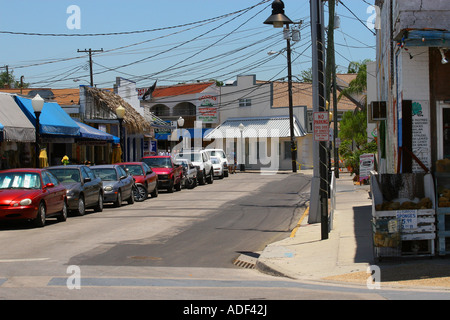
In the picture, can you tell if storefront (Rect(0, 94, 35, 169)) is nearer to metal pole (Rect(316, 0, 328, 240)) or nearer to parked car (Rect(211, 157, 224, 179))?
metal pole (Rect(316, 0, 328, 240))

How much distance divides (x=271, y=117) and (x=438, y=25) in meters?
51.0

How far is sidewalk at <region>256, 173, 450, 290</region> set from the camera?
33.8 ft

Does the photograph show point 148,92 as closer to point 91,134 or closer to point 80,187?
point 91,134

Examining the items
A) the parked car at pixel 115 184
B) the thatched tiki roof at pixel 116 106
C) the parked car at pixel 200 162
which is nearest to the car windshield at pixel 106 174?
the parked car at pixel 115 184

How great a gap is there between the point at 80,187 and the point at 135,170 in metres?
7.61

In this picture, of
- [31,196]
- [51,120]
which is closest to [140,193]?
[51,120]

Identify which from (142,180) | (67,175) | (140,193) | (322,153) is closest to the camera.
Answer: (322,153)

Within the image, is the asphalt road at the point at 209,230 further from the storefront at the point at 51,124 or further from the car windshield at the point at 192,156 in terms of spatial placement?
the car windshield at the point at 192,156

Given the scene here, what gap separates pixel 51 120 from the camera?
29.6 meters

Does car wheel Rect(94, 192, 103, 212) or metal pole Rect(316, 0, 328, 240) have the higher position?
metal pole Rect(316, 0, 328, 240)

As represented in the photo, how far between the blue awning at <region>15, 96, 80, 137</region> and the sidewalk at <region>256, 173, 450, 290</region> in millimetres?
14670

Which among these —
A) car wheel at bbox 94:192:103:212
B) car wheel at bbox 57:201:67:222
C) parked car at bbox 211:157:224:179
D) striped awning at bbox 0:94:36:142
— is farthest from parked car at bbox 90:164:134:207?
parked car at bbox 211:157:224:179

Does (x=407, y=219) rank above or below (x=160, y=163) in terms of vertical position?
below
